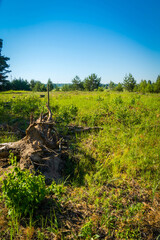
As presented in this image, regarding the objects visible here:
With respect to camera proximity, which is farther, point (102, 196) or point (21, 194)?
point (102, 196)

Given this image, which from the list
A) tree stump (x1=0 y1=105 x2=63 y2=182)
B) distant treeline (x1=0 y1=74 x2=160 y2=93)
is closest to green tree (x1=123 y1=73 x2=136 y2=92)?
distant treeline (x1=0 y1=74 x2=160 y2=93)

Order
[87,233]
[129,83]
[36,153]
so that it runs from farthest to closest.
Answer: [129,83] < [36,153] < [87,233]

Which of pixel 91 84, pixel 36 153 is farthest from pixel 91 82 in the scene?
pixel 36 153

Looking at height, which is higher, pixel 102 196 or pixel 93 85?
pixel 93 85

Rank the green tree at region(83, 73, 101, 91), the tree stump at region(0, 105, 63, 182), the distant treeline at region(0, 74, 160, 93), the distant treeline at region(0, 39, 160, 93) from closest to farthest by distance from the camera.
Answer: the tree stump at region(0, 105, 63, 182), the distant treeline at region(0, 39, 160, 93), the distant treeline at region(0, 74, 160, 93), the green tree at region(83, 73, 101, 91)

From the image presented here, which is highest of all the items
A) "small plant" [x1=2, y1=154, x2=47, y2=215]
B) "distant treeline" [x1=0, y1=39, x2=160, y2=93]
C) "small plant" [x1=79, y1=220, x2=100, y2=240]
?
"distant treeline" [x1=0, y1=39, x2=160, y2=93]

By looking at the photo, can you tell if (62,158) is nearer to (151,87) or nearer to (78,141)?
(78,141)

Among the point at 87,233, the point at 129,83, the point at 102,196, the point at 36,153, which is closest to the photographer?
the point at 87,233

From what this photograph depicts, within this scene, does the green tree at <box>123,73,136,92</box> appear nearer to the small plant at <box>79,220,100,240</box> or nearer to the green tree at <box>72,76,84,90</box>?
the green tree at <box>72,76,84,90</box>

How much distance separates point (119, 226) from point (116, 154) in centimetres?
166

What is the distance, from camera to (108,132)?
438 centimetres

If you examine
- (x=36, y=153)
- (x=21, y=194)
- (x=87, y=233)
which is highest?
(x=36, y=153)

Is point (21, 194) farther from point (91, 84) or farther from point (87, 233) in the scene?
point (91, 84)

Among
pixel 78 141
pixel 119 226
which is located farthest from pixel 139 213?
pixel 78 141
